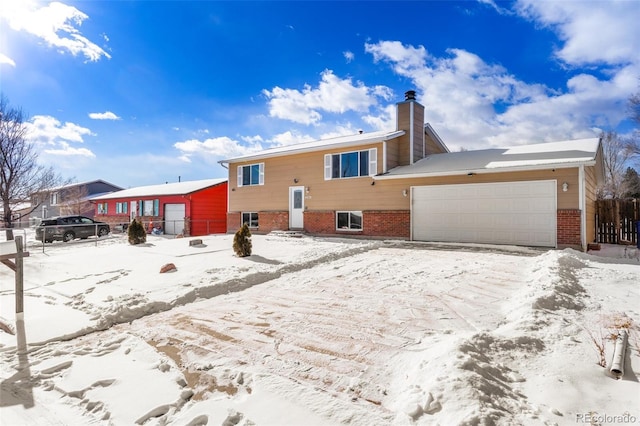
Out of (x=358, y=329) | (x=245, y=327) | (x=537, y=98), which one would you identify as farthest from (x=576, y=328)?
(x=537, y=98)

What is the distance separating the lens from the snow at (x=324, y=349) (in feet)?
7.61

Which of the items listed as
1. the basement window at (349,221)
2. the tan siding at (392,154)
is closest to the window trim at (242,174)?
the basement window at (349,221)

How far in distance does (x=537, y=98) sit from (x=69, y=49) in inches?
812

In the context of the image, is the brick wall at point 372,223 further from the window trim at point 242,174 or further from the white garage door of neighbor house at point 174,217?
the white garage door of neighbor house at point 174,217

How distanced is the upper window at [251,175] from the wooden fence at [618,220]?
1611 centimetres

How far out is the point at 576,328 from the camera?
3510 mm

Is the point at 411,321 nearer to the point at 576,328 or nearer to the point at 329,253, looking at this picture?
the point at 576,328

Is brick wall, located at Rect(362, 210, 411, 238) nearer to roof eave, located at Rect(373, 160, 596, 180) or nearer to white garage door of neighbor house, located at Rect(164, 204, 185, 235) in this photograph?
roof eave, located at Rect(373, 160, 596, 180)

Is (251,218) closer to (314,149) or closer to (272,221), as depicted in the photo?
(272,221)

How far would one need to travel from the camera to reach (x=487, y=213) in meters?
11.4

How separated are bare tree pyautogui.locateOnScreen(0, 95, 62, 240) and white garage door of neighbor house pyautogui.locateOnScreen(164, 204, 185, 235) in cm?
856

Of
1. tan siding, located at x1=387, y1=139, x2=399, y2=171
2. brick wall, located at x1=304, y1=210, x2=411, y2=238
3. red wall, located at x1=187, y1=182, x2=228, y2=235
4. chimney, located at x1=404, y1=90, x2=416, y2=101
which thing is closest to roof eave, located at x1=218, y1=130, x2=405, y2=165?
tan siding, located at x1=387, y1=139, x2=399, y2=171

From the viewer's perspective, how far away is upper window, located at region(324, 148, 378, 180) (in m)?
14.3

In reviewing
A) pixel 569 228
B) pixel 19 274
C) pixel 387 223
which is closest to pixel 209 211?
pixel 387 223
